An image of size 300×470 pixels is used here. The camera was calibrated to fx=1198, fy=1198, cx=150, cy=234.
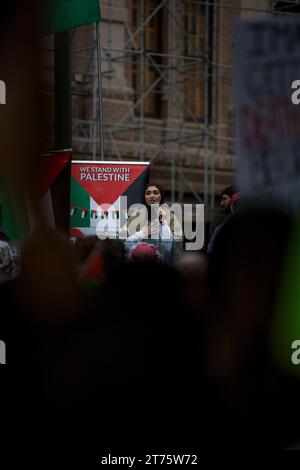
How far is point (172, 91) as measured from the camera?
18078 mm

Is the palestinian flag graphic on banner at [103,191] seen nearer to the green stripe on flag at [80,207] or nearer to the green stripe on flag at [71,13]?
the green stripe on flag at [80,207]

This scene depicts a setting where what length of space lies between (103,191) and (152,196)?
842 millimetres

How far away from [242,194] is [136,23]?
14773mm

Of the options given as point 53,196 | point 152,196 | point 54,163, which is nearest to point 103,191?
point 152,196

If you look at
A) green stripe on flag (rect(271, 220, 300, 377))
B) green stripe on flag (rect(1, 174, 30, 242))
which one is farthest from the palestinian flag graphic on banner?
green stripe on flag (rect(271, 220, 300, 377))

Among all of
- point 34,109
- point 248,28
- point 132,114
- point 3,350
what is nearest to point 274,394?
point 3,350

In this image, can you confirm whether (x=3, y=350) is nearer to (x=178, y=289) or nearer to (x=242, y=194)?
(x=178, y=289)

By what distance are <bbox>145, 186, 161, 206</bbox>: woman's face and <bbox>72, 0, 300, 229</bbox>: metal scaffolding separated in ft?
26.3

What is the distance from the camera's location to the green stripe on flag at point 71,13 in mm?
7107

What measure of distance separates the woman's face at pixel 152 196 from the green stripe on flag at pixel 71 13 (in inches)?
52.0

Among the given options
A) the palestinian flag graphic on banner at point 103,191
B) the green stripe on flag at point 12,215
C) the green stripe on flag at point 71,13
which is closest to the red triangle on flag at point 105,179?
the palestinian flag graphic on banner at point 103,191

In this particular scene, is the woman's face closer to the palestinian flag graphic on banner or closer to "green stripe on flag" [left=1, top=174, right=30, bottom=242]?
the palestinian flag graphic on banner

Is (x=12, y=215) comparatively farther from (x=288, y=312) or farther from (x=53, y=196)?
(x=288, y=312)

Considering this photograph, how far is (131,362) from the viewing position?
3.35 metres
